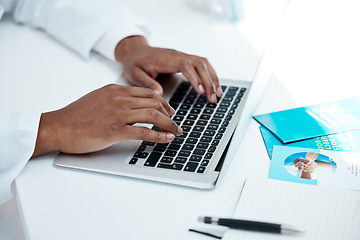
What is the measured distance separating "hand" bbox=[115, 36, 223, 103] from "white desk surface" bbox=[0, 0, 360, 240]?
49 mm

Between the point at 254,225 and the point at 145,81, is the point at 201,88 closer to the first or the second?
the point at 145,81

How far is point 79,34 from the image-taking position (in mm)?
1190

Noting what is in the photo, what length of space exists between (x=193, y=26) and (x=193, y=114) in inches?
18.3

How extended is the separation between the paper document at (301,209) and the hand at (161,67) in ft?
0.97

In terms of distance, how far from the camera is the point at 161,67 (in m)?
1.03

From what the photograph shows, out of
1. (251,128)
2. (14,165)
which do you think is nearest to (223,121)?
(251,128)

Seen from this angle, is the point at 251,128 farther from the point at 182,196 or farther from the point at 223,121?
the point at 182,196

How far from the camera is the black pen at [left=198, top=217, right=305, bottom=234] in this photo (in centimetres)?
61

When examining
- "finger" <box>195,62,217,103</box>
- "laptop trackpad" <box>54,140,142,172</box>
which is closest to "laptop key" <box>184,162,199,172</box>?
"laptop trackpad" <box>54,140,142,172</box>

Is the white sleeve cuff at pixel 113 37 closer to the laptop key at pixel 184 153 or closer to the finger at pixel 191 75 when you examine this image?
the finger at pixel 191 75

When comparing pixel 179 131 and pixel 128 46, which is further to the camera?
pixel 128 46

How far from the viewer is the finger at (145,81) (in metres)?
0.99

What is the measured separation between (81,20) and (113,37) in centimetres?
12

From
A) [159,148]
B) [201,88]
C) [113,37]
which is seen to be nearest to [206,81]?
[201,88]
